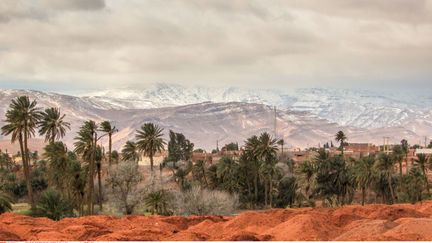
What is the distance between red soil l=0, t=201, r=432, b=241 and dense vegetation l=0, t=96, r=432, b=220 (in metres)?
23.7

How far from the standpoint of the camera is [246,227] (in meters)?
46.1

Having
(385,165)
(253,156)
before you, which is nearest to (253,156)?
(253,156)

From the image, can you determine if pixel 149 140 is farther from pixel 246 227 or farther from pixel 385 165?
pixel 246 227

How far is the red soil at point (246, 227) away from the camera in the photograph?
3756cm

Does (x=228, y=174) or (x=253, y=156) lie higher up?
(x=253, y=156)

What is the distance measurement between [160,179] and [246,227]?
54.8 m

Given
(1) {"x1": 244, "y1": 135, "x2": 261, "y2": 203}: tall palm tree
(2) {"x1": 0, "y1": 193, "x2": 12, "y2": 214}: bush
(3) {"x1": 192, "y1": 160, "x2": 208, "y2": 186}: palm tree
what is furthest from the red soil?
(3) {"x1": 192, "y1": 160, "x2": 208, "y2": 186}: palm tree

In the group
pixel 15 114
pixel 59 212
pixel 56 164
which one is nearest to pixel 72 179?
pixel 56 164

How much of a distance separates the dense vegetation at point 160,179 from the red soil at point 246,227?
933 inches

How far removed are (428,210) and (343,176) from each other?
235 feet

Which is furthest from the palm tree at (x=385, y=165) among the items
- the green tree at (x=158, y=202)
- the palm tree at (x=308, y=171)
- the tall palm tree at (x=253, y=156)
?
the green tree at (x=158, y=202)

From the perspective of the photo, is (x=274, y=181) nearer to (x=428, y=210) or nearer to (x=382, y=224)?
(x=428, y=210)

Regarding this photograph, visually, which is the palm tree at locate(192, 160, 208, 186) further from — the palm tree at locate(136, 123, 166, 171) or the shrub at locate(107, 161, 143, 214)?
the shrub at locate(107, 161, 143, 214)

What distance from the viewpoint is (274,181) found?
13475cm
